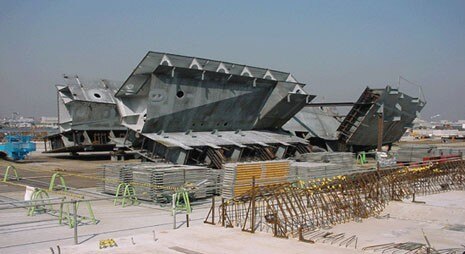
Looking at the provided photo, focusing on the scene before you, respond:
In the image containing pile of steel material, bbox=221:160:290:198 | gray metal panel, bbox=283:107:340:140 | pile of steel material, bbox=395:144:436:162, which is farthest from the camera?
gray metal panel, bbox=283:107:340:140

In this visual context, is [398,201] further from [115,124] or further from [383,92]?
[115,124]

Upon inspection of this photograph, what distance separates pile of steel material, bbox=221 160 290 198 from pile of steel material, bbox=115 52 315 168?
20.3 feet

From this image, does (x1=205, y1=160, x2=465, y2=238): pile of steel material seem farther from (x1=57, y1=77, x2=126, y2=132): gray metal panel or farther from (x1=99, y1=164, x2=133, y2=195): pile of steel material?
(x1=57, y1=77, x2=126, y2=132): gray metal panel

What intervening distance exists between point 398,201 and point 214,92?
13776mm

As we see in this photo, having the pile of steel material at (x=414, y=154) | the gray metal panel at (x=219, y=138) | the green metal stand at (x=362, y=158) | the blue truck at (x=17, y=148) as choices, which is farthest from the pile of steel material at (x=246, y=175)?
the blue truck at (x=17, y=148)

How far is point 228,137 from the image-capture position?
1137 inches

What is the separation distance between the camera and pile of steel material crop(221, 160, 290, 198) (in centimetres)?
1759

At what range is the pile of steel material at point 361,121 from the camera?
34.1 meters

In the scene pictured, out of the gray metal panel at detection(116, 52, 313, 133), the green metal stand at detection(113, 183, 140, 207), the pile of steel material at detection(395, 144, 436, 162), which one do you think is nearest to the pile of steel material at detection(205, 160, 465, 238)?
the green metal stand at detection(113, 183, 140, 207)

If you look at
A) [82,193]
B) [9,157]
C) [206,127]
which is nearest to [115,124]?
[9,157]

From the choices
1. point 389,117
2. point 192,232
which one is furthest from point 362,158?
point 192,232

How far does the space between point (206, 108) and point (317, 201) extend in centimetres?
1443

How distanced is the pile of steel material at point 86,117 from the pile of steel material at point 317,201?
22.1 meters

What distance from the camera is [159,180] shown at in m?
16.5
